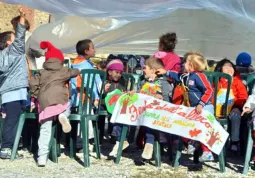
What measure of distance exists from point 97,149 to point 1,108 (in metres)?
1.23

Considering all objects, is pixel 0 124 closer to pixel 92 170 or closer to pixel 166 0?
pixel 92 170

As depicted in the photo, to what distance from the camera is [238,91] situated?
668 cm

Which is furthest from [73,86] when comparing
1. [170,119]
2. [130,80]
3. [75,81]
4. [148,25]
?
[170,119]

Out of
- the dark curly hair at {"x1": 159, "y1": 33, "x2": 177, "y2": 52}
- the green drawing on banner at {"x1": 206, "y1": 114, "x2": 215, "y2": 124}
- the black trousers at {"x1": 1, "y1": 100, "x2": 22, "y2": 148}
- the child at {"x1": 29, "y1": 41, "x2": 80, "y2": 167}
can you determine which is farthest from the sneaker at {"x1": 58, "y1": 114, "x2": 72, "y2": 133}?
the dark curly hair at {"x1": 159, "y1": 33, "x2": 177, "y2": 52}

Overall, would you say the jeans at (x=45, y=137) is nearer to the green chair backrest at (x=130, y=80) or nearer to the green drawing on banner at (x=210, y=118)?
the green chair backrest at (x=130, y=80)

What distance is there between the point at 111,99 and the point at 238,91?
1474 millimetres

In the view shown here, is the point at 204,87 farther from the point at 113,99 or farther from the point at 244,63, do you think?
the point at 244,63

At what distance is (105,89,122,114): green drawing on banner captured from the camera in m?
6.65

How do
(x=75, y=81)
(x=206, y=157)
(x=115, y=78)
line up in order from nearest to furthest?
1. (x=206, y=157)
2. (x=75, y=81)
3. (x=115, y=78)

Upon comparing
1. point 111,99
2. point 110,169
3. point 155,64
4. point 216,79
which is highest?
point 155,64

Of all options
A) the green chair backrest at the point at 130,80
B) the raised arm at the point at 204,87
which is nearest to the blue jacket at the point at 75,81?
the green chair backrest at the point at 130,80

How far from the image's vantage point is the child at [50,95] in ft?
20.0

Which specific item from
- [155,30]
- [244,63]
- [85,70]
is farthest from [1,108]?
[244,63]

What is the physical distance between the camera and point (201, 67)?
6.12 metres
